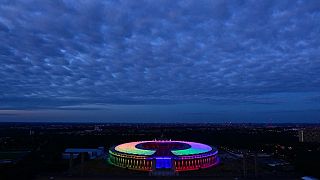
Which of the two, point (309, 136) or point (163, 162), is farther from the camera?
point (309, 136)

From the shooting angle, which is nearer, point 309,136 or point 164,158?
point 164,158

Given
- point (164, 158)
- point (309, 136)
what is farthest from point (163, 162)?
point (309, 136)

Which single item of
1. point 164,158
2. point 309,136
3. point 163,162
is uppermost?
point 309,136

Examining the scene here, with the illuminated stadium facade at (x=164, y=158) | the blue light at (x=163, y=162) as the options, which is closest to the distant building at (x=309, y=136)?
the illuminated stadium facade at (x=164, y=158)

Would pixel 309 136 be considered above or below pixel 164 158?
above

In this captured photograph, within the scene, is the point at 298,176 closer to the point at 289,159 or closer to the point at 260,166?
the point at 260,166

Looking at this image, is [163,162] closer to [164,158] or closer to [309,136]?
[164,158]

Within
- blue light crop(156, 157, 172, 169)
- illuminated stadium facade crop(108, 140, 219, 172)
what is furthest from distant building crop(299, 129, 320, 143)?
blue light crop(156, 157, 172, 169)

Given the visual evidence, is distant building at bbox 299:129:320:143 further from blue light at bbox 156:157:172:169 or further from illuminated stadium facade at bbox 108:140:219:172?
blue light at bbox 156:157:172:169
